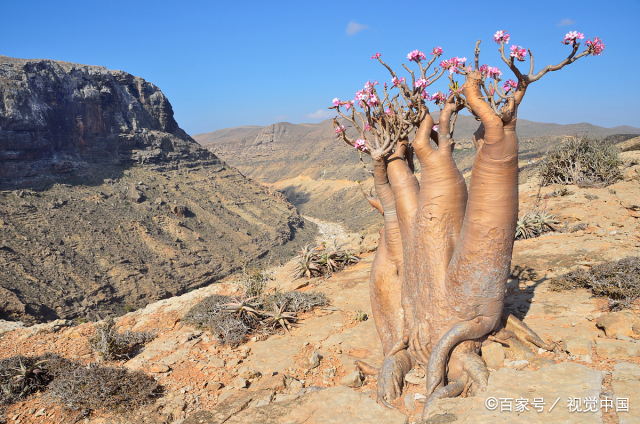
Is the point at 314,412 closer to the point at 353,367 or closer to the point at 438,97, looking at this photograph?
the point at 353,367

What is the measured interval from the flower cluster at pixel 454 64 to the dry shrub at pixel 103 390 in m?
5.30

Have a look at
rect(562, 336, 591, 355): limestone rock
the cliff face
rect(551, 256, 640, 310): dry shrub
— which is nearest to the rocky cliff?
the cliff face

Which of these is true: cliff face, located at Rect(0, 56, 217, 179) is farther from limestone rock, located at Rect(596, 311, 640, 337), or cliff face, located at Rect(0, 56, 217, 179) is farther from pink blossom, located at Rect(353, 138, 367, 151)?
limestone rock, located at Rect(596, 311, 640, 337)

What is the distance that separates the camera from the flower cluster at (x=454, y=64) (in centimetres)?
378

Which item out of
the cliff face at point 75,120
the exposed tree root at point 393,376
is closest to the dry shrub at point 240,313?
the exposed tree root at point 393,376

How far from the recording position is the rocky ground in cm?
344

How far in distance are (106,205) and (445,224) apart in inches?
Answer: 1407

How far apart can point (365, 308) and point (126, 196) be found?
3486 cm

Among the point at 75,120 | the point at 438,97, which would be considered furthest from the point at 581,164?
the point at 75,120

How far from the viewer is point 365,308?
7316 millimetres

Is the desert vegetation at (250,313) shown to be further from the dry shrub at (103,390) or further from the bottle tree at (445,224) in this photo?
the bottle tree at (445,224)

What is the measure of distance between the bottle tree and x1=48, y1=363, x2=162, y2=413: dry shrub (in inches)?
112

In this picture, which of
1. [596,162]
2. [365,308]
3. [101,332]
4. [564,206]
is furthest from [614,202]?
[101,332]

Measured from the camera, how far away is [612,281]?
5.79 metres
